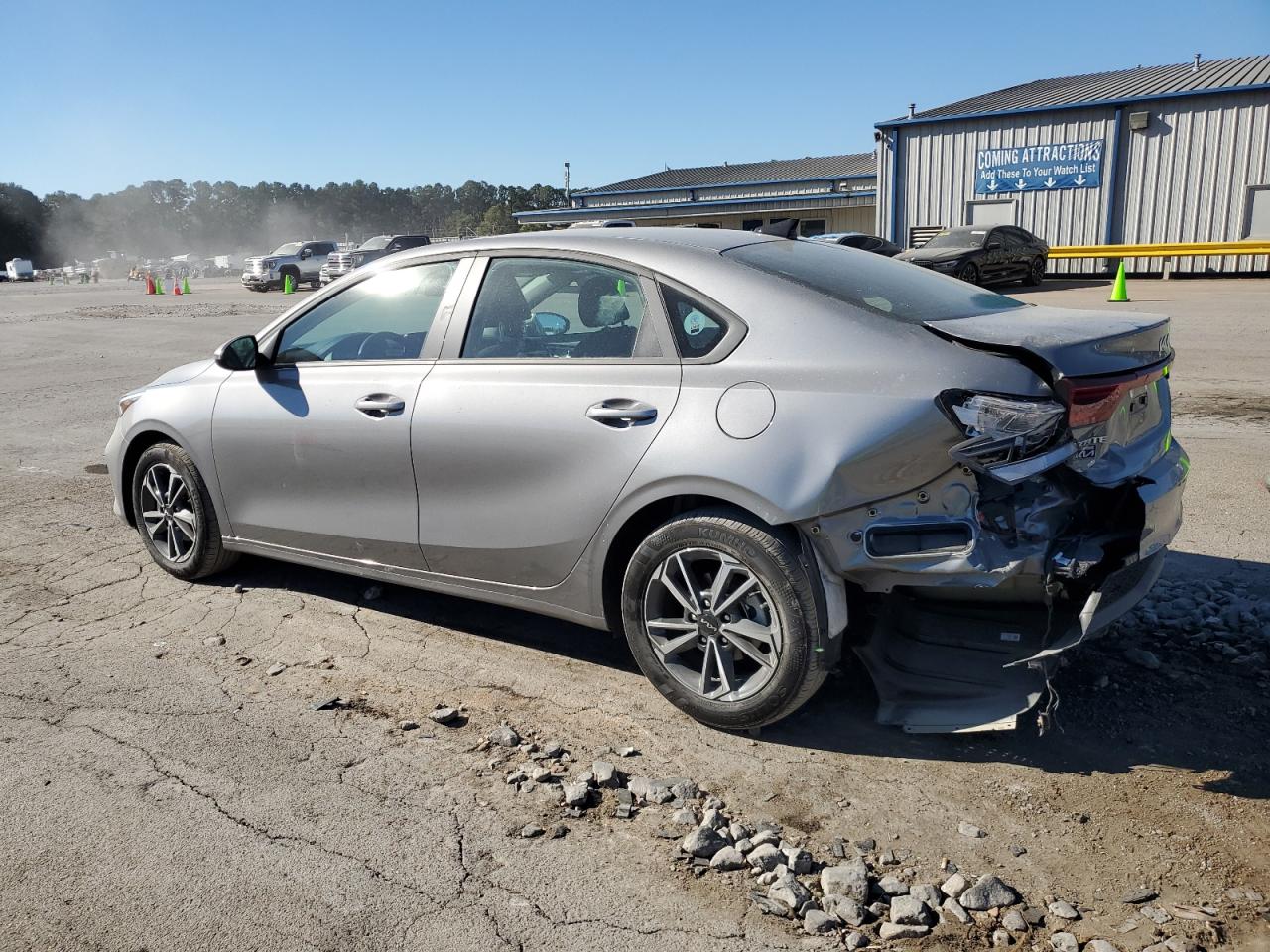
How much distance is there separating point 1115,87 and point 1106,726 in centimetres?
3361

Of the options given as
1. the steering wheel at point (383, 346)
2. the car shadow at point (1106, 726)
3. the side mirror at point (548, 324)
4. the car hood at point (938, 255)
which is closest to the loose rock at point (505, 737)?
the car shadow at point (1106, 726)

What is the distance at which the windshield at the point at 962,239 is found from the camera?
24562mm

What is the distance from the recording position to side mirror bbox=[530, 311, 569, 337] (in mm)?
4121

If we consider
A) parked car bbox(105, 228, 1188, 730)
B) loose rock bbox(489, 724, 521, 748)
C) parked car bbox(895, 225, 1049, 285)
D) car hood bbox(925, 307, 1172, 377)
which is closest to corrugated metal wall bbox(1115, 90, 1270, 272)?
parked car bbox(895, 225, 1049, 285)

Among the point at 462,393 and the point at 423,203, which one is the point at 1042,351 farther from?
the point at 423,203

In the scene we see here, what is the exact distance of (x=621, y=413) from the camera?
3.71 metres

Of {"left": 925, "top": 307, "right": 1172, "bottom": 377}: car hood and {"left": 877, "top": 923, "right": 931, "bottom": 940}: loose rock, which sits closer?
{"left": 877, "top": 923, "right": 931, "bottom": 940}: loose rock

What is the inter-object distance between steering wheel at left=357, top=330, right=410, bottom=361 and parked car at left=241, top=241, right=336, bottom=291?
3694 centimetres

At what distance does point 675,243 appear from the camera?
13.1 feet

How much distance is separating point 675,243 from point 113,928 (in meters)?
2.86

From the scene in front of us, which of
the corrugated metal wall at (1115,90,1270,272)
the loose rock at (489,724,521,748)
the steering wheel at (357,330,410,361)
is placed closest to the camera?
the loose rock at (489,724,521,748)

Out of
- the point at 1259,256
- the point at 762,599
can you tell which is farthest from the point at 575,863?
the point at 1259,256

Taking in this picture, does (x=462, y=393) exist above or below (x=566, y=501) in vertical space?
above

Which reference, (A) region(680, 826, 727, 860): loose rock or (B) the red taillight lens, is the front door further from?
(B) the red taillight lens
